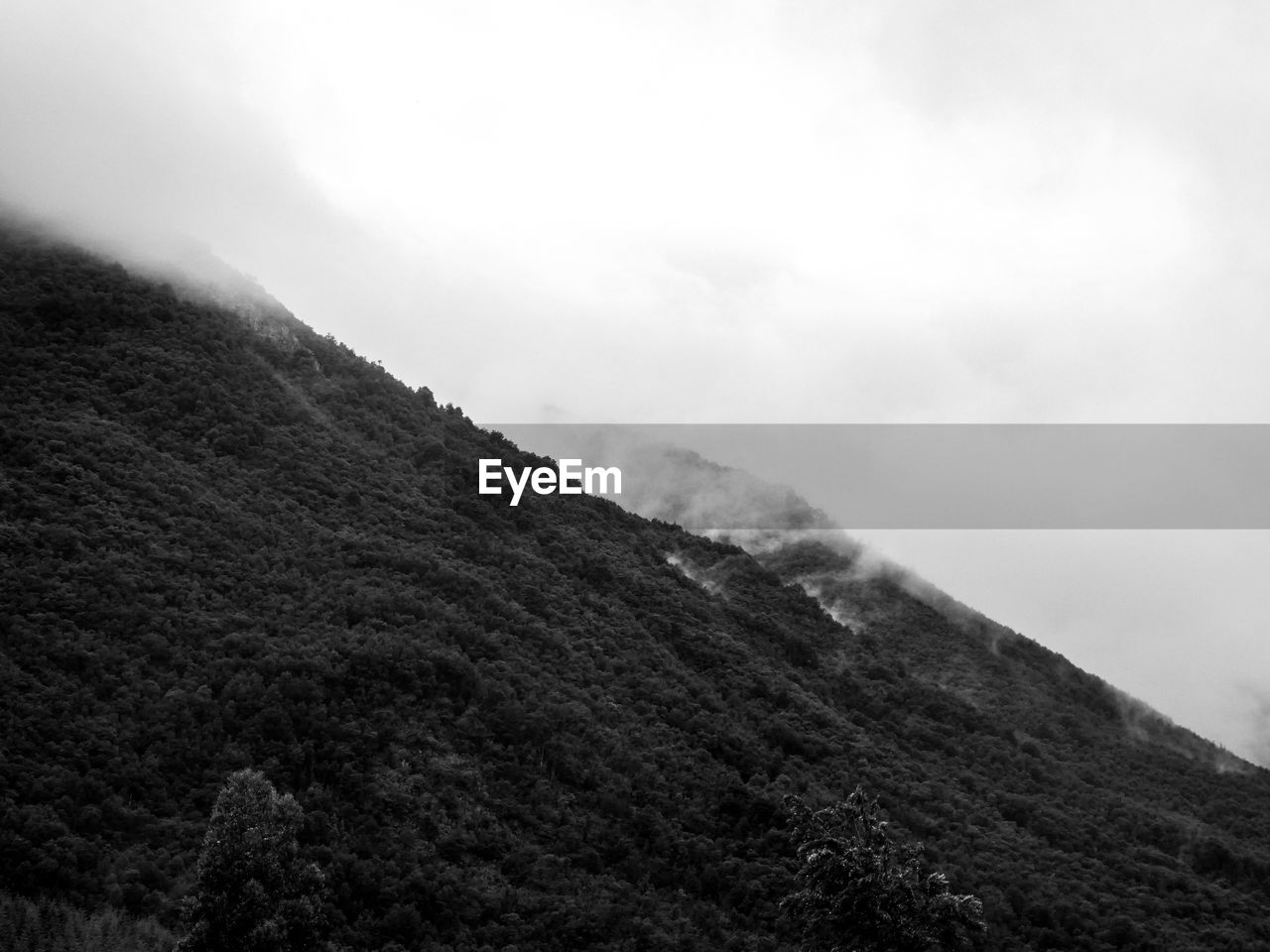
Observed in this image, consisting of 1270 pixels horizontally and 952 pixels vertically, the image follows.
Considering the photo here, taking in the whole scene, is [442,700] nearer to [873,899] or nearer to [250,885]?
[250,885]

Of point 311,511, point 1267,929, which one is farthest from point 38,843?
point 1267,929

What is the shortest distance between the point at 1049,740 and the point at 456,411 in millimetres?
37282

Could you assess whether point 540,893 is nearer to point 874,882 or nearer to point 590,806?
point 590,806

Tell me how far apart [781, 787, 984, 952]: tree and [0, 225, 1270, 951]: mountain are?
465 cm

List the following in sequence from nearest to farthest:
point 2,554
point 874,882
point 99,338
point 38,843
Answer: point 38,843 < point 874,882 < point 2,554 < point 99,338

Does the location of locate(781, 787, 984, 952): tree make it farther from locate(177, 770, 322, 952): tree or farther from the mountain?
locate(177, 770, 322, 952): tree

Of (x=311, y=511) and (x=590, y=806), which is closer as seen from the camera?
(x=590, y=806)

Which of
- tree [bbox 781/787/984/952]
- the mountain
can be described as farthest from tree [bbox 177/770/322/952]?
tree [bbox 781/787/984/952]

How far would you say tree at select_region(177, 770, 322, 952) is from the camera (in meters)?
23.1

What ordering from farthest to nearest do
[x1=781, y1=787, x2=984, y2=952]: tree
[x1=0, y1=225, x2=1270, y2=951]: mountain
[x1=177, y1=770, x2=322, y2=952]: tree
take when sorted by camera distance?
1. [x1=0, y1=225, x2=1270, y2=951]: mountain
2. [x1=781, y1=787, x2=984, y2=952]: tree
3. [x1=177, y1=770, x2=322, y2=952]: tree

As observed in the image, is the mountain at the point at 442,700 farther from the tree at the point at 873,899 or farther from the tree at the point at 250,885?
the tree at the point at 873,899

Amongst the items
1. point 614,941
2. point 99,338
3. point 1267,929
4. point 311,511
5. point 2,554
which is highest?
point 99,338

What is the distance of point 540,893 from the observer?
3112 cm

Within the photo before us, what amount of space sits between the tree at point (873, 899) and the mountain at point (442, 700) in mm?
4649
